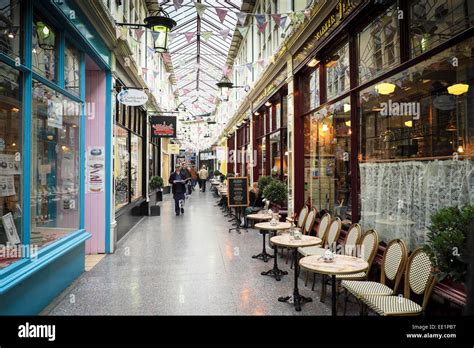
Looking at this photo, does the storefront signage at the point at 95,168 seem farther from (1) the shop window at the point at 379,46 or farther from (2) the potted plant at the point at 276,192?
(1) the shop window at the point at 379,46

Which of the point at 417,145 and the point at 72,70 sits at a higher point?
the point at 72,70

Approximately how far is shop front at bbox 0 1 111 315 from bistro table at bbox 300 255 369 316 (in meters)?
3.01

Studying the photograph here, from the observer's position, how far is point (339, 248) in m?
5.73

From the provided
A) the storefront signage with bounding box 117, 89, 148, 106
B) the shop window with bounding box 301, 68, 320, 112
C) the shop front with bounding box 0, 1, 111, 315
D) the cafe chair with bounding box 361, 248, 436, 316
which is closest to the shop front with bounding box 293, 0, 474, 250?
the shop window with bounding box 301, 68, 320, 112

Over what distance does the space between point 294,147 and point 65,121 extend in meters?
4.94

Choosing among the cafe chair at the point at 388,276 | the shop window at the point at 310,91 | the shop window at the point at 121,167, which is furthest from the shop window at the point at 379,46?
the shop window at the point at 121,167

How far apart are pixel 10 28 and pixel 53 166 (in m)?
2.14

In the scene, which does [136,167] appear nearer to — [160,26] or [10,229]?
[160,26]

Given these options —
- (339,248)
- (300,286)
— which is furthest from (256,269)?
(339,248)

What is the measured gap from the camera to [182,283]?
539 centimetres

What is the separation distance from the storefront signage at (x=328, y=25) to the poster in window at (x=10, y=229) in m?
5.40

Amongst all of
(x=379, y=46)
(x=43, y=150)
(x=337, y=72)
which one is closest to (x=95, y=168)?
(x=43, y=150)

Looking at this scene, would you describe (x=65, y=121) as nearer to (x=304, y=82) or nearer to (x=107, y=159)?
Answer: (x=107, y=159)

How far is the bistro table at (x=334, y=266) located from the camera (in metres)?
3.72
